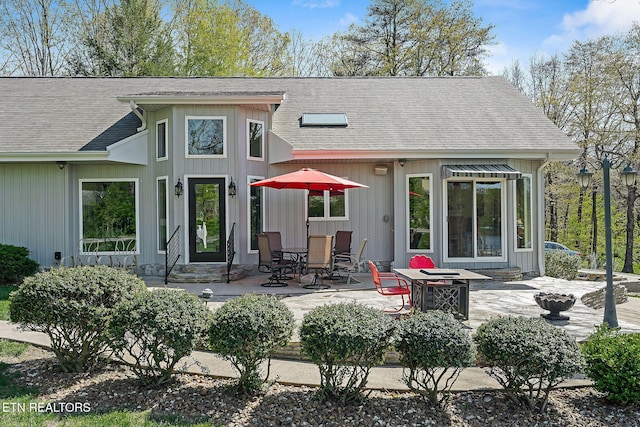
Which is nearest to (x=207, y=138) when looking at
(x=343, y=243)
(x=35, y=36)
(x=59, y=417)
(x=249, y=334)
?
(x=343, y=243)

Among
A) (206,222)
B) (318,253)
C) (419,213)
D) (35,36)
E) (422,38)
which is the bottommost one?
(318,253)

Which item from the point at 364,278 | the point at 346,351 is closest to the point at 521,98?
the point at 364,278

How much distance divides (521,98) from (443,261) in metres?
5.60

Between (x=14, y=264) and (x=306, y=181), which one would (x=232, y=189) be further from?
(x=14, y=264)

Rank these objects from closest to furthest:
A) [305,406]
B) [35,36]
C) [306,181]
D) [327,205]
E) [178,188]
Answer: [305,406], [306,181], [178,188], [327,205], [35,36]

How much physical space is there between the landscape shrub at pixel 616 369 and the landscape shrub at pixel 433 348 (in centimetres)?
115

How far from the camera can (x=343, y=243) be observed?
9977mm

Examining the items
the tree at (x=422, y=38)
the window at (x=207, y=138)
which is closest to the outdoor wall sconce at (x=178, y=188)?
the window at (x=207, y=138)

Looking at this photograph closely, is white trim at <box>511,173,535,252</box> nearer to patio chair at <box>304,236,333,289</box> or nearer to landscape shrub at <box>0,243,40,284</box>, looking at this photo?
patio chair at <box>304,236,333,289</box>

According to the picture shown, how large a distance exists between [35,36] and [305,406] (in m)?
23.5

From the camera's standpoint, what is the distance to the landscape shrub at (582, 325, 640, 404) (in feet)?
12.3

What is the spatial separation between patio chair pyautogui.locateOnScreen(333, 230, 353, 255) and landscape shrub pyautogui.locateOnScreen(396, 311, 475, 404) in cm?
600

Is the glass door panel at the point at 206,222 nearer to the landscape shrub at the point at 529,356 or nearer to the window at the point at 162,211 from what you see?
the window at the point at 162,211

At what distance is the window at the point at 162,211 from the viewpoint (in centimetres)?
990
